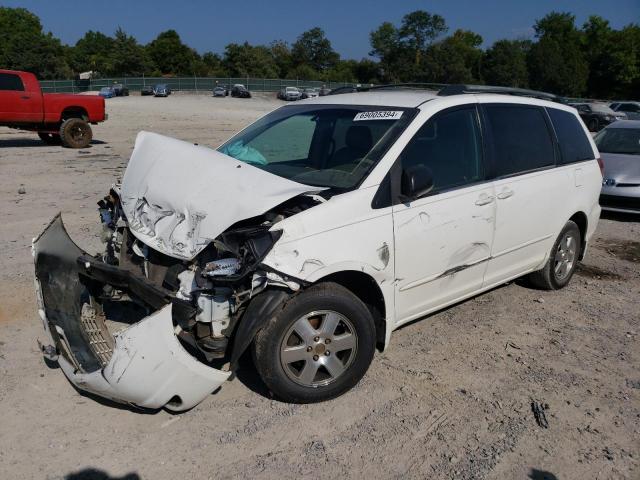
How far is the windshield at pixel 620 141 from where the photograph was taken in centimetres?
992

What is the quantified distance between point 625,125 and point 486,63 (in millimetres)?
88562

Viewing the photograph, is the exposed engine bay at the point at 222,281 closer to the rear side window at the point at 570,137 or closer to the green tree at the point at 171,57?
the rear side window at the point at 570,137

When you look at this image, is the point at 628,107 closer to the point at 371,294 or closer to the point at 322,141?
the point at 322,141

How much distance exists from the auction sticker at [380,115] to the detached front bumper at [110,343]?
1.98 meters

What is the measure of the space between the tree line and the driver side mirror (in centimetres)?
7989

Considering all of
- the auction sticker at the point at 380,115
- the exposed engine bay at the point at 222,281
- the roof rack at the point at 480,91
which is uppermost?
the roof rack at the point at 480,91

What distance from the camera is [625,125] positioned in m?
10.5

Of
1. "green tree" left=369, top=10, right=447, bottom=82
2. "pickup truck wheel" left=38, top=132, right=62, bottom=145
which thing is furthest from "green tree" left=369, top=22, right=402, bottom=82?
"pickup truck wheel" left=38, top=132, right=62, bottom=145

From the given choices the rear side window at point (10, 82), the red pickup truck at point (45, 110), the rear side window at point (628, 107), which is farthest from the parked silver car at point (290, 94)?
the rear side window at point (10, 82)

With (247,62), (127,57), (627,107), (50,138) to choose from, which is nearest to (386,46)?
(247,62)

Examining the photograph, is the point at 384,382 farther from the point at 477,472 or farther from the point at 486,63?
the point at 486,63

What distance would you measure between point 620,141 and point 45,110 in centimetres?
1397

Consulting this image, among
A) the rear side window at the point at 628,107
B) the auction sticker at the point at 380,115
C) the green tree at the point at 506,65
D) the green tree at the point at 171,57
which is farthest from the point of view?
the green tree at the point at 171,57

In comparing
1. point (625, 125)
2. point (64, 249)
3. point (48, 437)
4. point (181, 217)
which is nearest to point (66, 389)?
point (48, 437)
